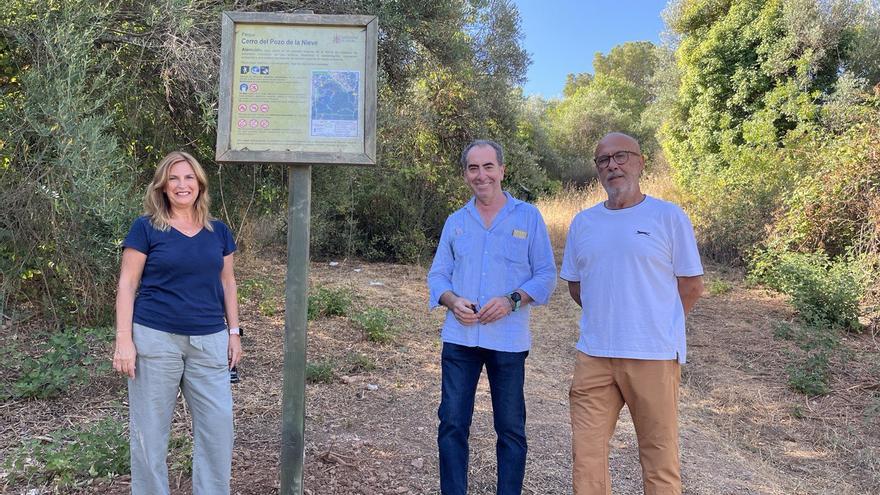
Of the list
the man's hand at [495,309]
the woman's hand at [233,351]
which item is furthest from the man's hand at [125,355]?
the man's hand at [495,309]

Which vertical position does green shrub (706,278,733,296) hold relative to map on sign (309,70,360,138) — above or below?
below

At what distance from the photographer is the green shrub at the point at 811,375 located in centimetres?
551

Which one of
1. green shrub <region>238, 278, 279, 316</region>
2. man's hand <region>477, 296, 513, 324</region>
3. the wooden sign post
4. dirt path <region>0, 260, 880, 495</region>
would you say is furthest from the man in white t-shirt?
green shrub <region>238, 278, 279, 316</region>

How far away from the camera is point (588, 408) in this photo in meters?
2.74

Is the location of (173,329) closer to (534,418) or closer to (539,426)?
(539,426)

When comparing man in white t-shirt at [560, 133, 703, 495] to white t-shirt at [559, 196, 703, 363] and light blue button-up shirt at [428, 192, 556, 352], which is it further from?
light blue button-up shirt at [428, 192, 556, 352]

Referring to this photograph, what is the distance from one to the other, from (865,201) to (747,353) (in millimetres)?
3159

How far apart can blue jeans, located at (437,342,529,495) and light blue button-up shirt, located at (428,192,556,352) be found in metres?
0.08

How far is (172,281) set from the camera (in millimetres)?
2533

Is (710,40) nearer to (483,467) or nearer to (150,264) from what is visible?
(483,467)

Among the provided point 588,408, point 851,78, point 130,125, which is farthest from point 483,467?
point 851,78

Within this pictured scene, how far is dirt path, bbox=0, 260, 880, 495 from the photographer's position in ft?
11.6

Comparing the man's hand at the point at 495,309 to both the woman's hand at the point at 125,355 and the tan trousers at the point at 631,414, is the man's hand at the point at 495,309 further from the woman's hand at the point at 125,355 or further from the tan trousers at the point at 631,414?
the woman's hand at the point at 125,355

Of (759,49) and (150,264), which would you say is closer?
(150,264)
